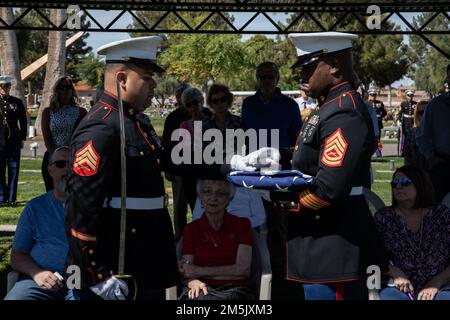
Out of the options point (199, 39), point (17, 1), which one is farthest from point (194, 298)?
point (199, 39)

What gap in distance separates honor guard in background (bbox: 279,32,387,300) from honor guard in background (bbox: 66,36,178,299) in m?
0.63

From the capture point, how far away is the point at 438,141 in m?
6.71

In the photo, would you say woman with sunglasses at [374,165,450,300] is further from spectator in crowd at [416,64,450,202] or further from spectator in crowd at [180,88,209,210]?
spectator in crowd at [180,88,209,210]

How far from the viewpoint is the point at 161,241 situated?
3.74 meters

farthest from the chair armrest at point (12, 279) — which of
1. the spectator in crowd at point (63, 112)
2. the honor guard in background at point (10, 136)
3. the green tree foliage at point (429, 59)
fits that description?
the green tree foliage at point (429, 59)

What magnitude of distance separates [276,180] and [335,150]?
11.7 inches

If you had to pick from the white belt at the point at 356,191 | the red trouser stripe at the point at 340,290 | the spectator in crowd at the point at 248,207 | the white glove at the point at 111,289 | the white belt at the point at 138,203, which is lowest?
the red trouser stripe at the point at 340,290

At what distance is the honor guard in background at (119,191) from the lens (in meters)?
3.39

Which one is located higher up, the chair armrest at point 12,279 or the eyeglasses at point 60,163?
the eyeglasses at point 60,163

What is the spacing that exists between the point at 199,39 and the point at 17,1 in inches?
1615

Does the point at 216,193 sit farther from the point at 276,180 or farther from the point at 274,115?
the point at 274,115

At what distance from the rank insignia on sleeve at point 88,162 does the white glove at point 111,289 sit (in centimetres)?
45

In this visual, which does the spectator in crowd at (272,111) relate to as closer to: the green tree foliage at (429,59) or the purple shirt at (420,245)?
the purple shirt at (420,245)

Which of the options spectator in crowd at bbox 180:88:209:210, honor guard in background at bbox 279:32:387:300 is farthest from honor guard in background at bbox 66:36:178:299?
spectator in crowd at bbox 180:88:209:210
